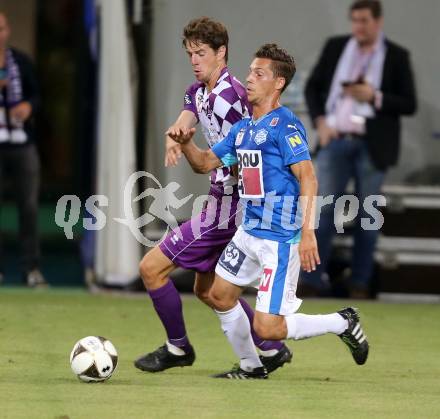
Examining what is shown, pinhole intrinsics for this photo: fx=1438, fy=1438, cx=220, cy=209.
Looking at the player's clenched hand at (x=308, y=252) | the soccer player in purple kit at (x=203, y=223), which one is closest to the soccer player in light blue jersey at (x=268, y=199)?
the player's clenched hand at (x=308, y=252)

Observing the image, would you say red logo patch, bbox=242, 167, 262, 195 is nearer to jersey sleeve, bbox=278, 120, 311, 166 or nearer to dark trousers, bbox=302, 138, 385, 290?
jersey sleeve, bbox=278, 120, 311, 166

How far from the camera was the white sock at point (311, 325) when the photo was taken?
7.34 m

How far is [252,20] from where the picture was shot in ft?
39.4

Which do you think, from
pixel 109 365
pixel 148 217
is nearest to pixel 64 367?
pixel 109 365

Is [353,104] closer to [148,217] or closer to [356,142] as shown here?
[356,142]

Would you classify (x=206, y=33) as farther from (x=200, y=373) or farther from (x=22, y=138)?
(x=22, y=138)

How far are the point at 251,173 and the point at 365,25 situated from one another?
428cm

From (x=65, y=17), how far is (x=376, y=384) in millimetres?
16384

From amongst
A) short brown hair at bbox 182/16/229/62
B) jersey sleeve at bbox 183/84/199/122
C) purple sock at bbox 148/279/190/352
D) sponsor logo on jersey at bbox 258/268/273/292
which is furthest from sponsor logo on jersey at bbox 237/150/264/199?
purple sock at bbox 148/279/190/352

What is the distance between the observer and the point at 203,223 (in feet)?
25.3

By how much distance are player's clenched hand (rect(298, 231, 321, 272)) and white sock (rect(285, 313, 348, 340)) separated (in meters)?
0.41

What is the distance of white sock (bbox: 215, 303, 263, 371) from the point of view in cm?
752

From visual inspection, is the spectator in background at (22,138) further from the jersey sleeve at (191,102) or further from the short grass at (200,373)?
the jersey sleeve at (191,102)

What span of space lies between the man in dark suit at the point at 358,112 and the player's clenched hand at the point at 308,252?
4.37 metres
